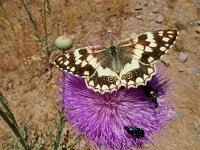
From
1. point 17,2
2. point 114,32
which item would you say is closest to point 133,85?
point 114,32

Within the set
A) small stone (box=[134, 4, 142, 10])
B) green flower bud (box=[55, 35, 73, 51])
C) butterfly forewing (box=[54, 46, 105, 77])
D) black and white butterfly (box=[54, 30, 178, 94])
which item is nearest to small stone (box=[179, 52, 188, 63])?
small stone (box=[134, 4, 142, 10])

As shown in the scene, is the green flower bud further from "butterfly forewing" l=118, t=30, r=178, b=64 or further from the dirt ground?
the dirt ground

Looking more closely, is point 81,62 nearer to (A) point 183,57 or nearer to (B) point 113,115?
(B) point 113,115

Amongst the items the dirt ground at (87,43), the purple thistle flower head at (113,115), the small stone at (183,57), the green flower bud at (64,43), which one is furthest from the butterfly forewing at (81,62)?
the small stone at (183,57)

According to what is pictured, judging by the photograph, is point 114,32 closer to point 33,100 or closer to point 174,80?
point 174,80

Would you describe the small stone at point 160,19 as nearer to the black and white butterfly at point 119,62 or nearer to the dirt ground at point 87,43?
the dirt ground at point 87,43

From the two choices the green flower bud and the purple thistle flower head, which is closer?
the purple thistle flower head

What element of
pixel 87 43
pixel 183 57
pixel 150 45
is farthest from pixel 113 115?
pixel 183 57
